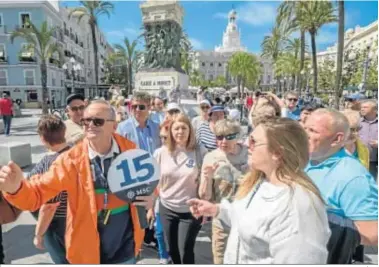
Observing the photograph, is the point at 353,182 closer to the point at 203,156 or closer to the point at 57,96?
the point at 203,156

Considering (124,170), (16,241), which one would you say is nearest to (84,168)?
(124,170)

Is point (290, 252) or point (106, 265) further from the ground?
point (290, 252)

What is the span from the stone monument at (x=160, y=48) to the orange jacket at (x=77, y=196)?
1469 centimetres

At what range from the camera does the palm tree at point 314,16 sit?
21.9m

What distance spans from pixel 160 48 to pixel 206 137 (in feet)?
46.4

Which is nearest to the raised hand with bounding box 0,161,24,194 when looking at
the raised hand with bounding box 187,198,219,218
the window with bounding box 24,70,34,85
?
the raised hand with bounding box 187,198,219,218

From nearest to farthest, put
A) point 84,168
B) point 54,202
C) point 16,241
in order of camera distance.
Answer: point 84,168 < point 54,202 < point 16,241

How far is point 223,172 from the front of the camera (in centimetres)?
263

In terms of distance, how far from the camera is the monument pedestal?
1677 cm

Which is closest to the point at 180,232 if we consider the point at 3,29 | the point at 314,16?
the point at 314,16

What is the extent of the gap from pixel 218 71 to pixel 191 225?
114 metres

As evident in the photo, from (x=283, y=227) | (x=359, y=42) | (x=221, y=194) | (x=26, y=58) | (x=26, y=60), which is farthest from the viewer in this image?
(x=359, y=42)

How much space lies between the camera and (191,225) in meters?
2.75

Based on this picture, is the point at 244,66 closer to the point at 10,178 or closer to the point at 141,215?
the point at 141,215
